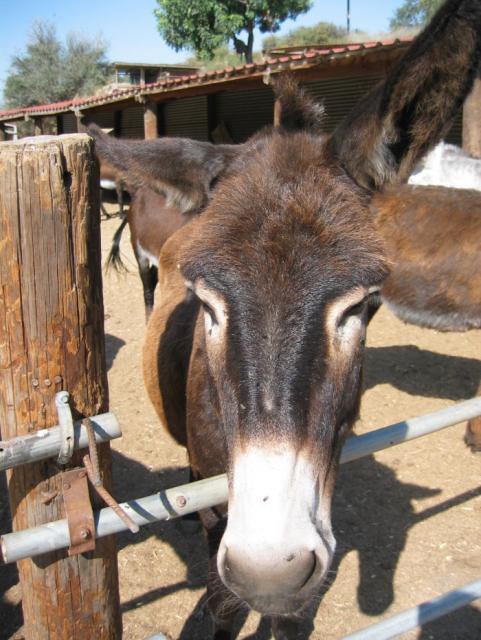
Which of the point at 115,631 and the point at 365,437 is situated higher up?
the point at 365,437

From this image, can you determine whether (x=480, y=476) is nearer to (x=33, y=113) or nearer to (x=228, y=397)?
(x=228, y=397)

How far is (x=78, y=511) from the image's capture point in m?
1.34

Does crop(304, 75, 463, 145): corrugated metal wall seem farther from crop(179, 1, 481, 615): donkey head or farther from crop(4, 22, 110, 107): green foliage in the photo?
crop(4, 22, 110, 107): green foliage

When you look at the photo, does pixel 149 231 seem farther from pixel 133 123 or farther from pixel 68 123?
pixel 68 123

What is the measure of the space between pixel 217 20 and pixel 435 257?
3451 cm

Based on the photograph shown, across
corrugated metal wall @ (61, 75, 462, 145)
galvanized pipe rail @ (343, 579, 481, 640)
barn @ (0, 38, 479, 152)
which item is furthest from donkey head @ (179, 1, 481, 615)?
corrugated metal wall @ (61, 75, 462, 145)

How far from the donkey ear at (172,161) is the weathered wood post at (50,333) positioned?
0.56 meters

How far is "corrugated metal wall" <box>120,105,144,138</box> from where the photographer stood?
20.1 meters

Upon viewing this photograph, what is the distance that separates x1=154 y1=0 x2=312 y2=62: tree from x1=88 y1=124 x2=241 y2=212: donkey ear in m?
35.3

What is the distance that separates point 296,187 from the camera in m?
1.57

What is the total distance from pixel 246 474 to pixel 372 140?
107 centimetres

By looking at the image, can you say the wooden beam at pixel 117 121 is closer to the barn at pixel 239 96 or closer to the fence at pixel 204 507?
A: the barn at pixel 239 96

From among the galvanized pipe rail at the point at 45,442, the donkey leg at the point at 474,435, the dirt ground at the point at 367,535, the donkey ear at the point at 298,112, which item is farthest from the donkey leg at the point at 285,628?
the donkey leg at the point at 474,435

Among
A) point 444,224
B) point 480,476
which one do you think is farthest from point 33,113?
point 480,476
